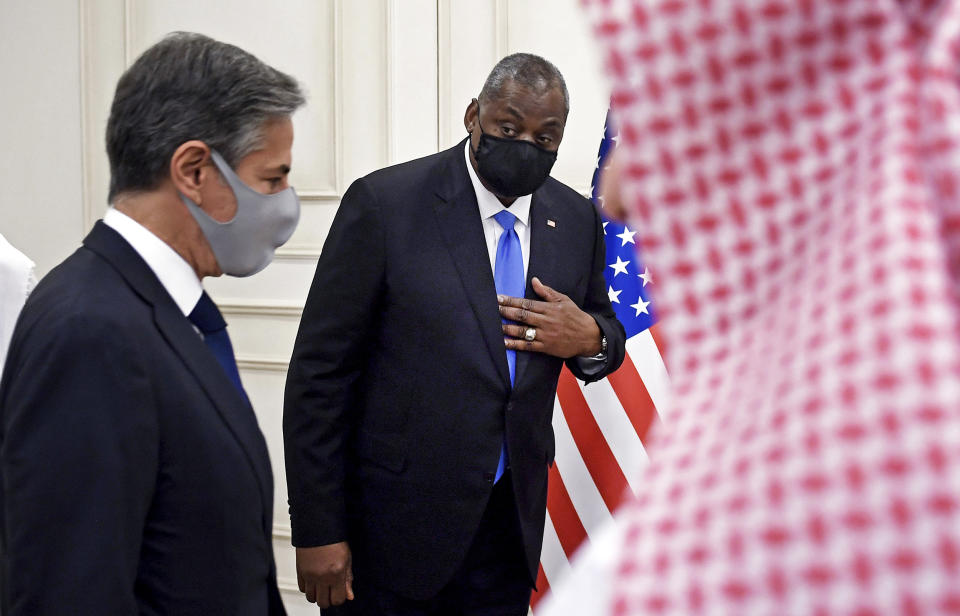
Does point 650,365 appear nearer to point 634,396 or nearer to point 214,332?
point 634,396

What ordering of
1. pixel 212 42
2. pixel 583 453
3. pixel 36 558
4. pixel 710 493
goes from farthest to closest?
pixel 583 453
pixel 212 42
pixel 36 558
pixel 710 493

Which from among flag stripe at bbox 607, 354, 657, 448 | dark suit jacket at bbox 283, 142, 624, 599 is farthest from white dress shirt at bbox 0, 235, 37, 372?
flag stripe at bbox 607, 354, 657, 448

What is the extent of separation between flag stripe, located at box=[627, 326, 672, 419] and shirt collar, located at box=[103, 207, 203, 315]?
5.65 ft

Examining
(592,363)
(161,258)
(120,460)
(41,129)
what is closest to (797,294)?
(120,460)

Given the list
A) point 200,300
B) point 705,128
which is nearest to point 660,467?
point 705,128

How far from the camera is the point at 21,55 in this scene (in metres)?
4.07

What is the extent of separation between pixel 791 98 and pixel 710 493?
0.18 m

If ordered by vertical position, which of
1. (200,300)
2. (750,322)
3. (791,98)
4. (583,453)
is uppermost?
(791,98)

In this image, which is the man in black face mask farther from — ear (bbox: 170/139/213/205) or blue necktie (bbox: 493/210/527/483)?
ear (bbox: 170/139/213/205)

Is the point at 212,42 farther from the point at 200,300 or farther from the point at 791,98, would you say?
the point at 791,98

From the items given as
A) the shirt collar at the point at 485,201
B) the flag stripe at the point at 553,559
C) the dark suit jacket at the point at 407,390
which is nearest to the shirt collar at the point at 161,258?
the dark suit jacket at the point at 407,390

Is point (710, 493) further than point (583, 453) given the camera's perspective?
No

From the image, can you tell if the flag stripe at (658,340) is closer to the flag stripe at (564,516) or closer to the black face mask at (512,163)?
the flag stripe at (564,516)

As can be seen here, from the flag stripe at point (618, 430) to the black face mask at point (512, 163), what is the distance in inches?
32.4
